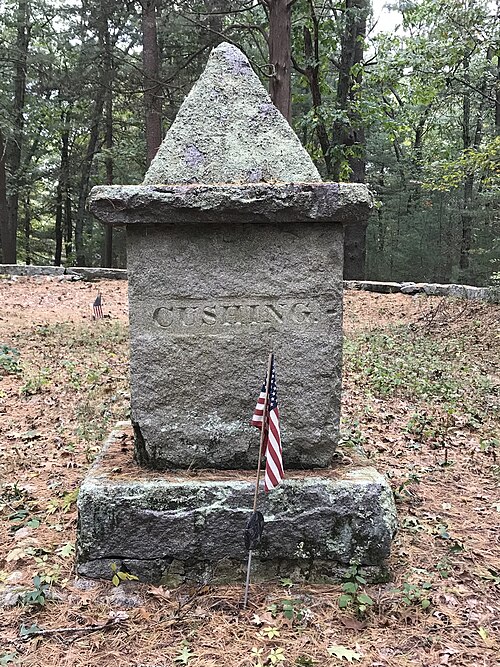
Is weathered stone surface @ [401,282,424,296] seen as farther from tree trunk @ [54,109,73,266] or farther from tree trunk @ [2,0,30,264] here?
tree trunk @ [54,109,73,266]

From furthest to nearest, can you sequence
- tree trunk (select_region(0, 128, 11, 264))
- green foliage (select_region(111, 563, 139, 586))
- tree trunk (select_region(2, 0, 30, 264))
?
tree trunk (select_region(0, 128, 11, 264))
tree trunk (select_region(2, 0, 30, 264))
green foliage (select_region(111, 563, 139, 586))

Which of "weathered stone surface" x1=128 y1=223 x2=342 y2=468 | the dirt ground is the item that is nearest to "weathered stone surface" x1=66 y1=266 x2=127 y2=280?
the dirt ground

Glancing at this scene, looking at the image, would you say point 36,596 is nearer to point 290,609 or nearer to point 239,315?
point 290,609

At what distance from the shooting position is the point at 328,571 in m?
3.02

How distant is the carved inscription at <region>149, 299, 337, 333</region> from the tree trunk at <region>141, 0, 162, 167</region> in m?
10.6

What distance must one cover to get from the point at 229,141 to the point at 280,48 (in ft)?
23.4

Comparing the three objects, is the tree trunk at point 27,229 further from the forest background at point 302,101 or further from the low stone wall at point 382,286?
the low stone wall at point 382,286

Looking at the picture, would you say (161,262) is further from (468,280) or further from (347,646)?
(468,280)

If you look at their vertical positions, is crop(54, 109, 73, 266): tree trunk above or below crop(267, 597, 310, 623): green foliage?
above

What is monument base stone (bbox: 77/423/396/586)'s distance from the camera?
2951 millimetres

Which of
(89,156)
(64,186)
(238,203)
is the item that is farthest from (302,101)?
(64,186)

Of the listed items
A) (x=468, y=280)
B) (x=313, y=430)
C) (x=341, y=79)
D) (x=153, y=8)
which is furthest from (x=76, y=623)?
(x=468, y=280)

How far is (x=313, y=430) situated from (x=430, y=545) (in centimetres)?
96

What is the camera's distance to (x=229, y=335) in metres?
3.21
